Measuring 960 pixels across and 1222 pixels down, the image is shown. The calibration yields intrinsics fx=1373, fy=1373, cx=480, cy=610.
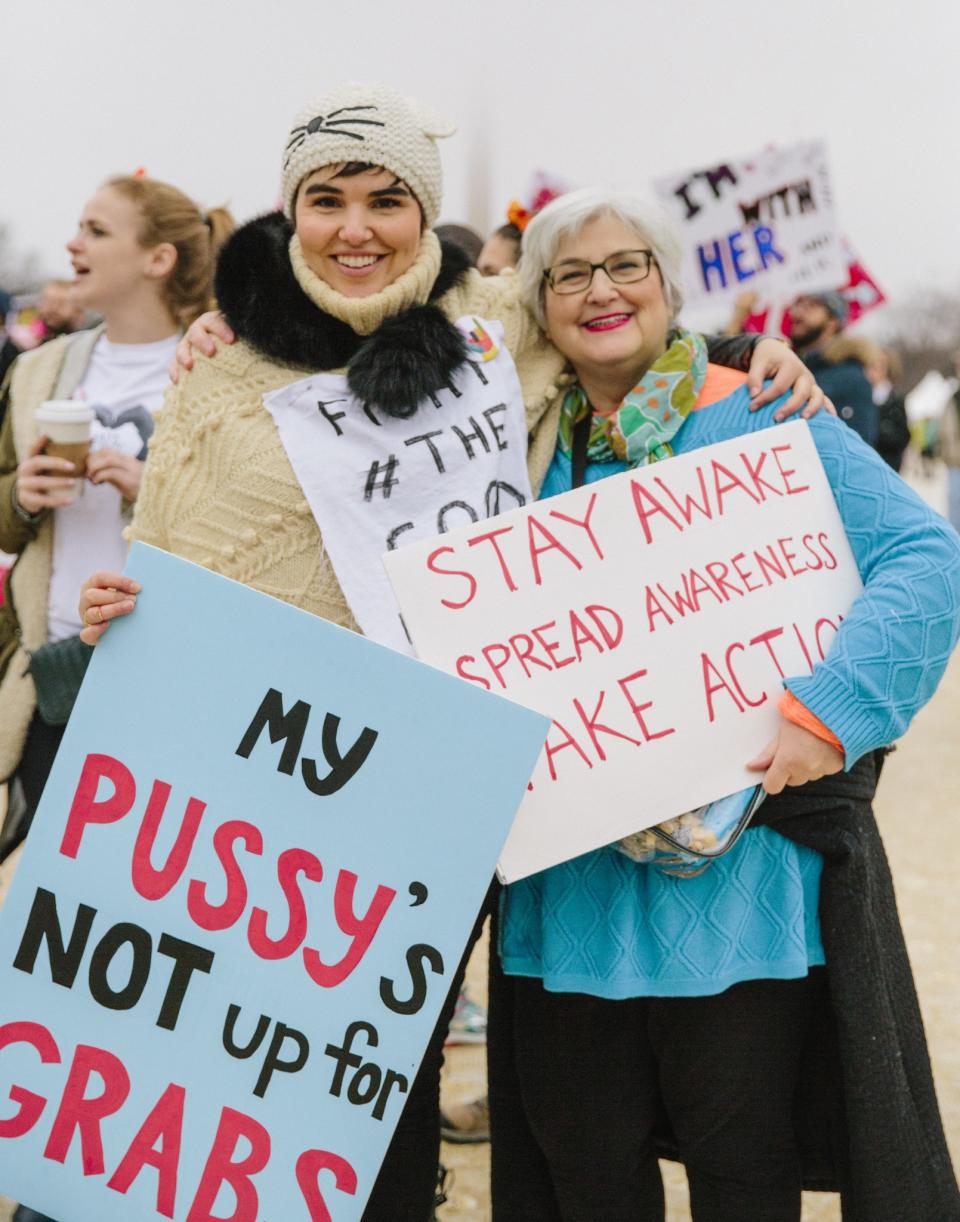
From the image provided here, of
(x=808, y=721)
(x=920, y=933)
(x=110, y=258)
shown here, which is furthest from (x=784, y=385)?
(x=920, y=933)

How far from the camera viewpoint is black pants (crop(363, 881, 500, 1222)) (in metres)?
2.24

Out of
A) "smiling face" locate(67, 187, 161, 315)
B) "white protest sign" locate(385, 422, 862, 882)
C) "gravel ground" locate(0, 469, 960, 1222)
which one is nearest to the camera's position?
"white protest sign" locate(385, 422, 862, 882)

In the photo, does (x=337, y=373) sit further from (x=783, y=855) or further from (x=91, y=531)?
(x=783, y=855)

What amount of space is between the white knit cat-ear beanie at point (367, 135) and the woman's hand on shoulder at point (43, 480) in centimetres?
74

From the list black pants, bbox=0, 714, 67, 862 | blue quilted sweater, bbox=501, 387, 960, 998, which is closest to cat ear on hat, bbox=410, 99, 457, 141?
blue quilted sweater, bbox=501, 387, 960, 998

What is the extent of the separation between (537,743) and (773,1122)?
753 millimetres

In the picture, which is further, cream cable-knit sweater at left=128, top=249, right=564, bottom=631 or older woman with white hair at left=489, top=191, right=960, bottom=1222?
cream cable-knit sweater at left=128, top=249, right=564, bottom=631

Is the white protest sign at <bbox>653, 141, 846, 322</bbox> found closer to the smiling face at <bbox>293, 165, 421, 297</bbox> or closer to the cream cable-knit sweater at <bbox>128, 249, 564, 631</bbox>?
the smiling face at <bbox>293, 165, 421, 297</bbox>

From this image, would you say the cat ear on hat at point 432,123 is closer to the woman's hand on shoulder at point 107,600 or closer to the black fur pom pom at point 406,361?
the black fur pom pom at point 406,361

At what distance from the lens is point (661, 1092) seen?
2201 millimetres

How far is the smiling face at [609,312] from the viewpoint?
7.05ft

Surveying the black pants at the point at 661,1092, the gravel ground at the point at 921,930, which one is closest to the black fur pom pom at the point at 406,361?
the black pants at the point at 661,1092

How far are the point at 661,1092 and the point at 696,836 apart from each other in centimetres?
49

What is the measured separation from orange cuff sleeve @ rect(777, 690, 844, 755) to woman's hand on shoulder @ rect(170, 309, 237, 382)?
106cm
